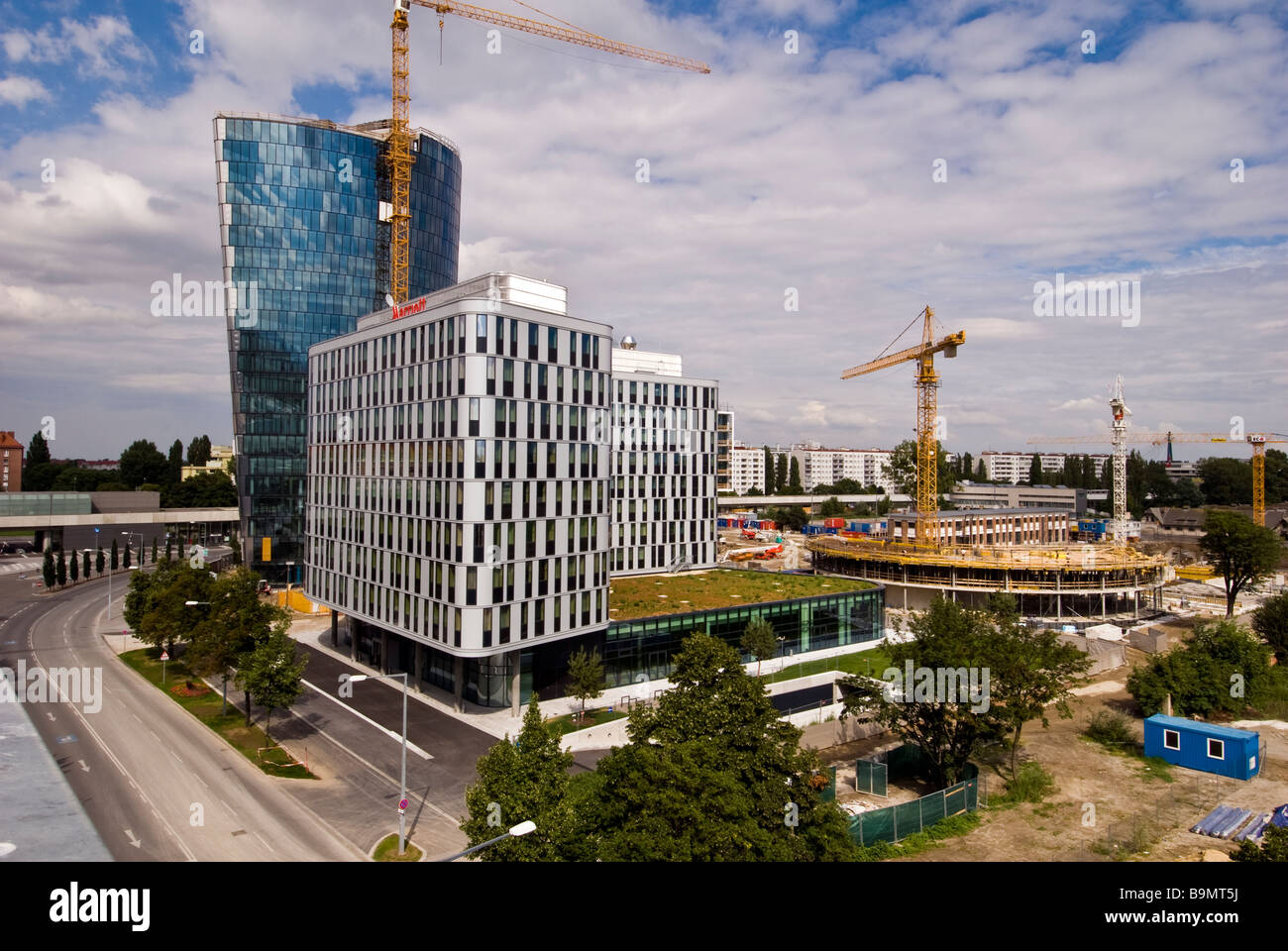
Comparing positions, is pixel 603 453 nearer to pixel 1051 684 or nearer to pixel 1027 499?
pixel 1051 684

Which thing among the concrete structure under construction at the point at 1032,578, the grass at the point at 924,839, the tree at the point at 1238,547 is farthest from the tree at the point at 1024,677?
the tree at the point at 1238,547

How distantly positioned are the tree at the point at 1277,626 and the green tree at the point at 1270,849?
4771 cm

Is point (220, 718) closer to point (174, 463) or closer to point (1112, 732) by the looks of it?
point (1112, 732)

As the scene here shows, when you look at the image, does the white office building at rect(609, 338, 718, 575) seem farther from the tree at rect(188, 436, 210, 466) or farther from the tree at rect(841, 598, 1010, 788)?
the tree at rect(188, 436, 210, 466)

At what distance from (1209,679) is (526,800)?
44768 millimetres

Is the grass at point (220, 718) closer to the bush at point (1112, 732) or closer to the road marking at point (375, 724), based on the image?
the road marking at point (375, 724)

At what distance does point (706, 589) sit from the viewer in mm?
66312

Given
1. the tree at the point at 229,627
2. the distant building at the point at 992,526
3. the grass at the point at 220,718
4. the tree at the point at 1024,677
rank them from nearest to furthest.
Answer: the tree at the point at 1024,677 → the grass at the point at 220,718 → the tree at the point at 229,627 → the distant building at the point at 992,526

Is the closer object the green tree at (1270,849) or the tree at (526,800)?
the green tree at (1270,849)

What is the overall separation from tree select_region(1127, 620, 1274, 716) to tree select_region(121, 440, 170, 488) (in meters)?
181

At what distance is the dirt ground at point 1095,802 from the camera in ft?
99.3

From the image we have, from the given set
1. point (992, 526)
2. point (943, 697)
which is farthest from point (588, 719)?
point (992, 526)
